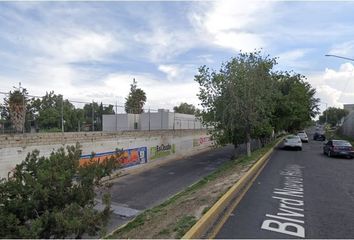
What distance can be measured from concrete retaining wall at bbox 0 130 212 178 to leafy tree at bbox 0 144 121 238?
34.6 ft

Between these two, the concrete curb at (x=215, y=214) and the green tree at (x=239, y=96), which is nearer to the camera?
the concrete curb at (x=215, y=214)

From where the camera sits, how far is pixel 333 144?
29.8 metres

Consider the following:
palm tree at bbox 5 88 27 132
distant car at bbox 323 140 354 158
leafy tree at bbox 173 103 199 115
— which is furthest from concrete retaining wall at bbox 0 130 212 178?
leafy tree at bbox 173 103 199 115

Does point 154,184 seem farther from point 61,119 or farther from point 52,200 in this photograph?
point 52,200

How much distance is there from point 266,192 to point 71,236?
7198 millimetres

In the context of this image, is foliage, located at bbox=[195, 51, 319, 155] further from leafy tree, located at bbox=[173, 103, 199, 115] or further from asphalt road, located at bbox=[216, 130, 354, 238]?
leafy tree, located at bbox=[173, 103, 199, 115]

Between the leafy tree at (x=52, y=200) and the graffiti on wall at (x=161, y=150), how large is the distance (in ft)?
80.3

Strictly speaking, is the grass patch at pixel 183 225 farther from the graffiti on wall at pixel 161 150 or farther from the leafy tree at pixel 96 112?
the graffiti on wall at pixel 161 150

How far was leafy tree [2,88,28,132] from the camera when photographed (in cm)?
1873

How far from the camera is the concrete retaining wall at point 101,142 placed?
1730 centimetres

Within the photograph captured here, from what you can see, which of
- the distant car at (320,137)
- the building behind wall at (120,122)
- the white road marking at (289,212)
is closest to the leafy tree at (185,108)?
the distant car at (320,137)

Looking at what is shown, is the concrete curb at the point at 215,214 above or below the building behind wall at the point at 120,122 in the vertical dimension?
below

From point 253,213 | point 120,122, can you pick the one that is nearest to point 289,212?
point 253,213

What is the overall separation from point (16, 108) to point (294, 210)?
1545cm
